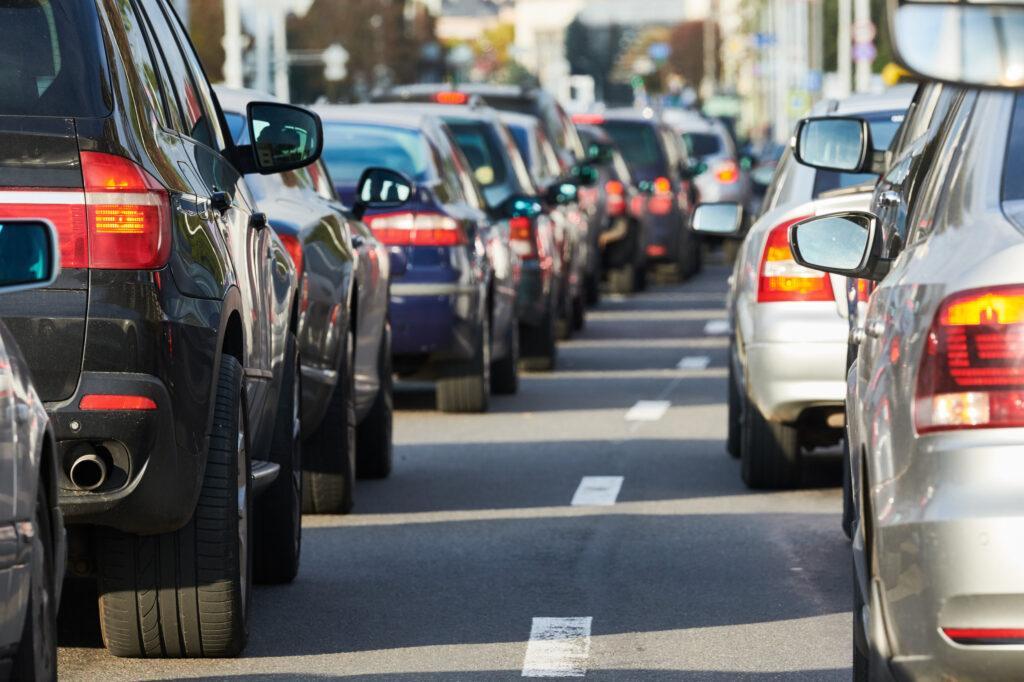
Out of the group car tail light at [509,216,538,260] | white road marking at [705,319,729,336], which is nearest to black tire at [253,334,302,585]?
car tail light at [509,216,538,260]

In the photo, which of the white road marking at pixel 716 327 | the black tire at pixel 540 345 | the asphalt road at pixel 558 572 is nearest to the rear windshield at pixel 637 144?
the white road marking at pixel 716 327

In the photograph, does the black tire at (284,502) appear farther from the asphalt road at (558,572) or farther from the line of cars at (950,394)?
the line of cars at (950,394)

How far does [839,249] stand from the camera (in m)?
6.40

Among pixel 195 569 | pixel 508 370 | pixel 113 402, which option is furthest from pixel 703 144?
pixel 113 402

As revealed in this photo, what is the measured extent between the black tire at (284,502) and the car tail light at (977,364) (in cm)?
366

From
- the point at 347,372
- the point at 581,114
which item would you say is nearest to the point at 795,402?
the point at 347,372

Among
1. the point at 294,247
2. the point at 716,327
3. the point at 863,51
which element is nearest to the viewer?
the point at 294,247

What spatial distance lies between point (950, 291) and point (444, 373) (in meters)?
9.88

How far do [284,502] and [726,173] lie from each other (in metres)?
27.6

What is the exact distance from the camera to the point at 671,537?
947cm

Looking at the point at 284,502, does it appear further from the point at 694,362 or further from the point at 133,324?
the point at 694,362

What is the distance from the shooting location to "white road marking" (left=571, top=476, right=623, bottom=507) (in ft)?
34.4

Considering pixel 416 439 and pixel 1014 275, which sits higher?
pixel 1014 275

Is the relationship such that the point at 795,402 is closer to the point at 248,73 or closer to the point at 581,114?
the point at 581,114
